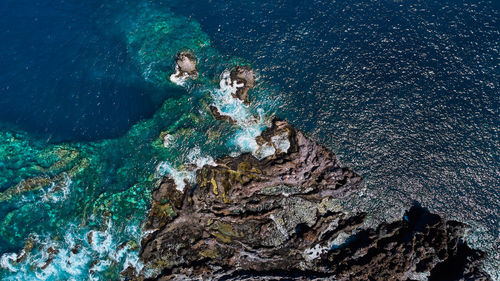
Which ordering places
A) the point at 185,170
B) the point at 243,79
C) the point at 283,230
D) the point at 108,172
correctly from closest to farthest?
the point at 283,230, the point at 185,170, the point at 108,172, the point at 243,79

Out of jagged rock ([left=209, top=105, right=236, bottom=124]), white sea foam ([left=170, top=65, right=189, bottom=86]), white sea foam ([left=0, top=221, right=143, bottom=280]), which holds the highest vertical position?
white sea foam ([left=170, top=65, right=189, bottom=86])

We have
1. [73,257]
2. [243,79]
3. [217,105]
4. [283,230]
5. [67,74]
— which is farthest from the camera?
[67,74]

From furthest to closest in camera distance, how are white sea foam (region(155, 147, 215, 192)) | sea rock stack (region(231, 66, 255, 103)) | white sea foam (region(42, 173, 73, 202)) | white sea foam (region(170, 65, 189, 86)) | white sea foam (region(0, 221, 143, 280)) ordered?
white sea foam (region(170, 65, 189, 86))
sea rock stack (region(231, 66, 255, 103))
white sea foam (region(42, 173, 73, 202))
white sea foam (region(155, 147, 215, 192))
white sea foam (region(0, 221, 143, 280))

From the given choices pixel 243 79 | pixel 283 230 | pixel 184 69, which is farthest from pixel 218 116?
pixel 283 230

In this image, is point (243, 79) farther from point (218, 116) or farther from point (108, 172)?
point (108, 172)

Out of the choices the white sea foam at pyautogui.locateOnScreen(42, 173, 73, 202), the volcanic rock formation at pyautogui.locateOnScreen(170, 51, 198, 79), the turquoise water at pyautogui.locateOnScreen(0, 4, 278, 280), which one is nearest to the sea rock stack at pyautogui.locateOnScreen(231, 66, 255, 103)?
the turquoise water at pyautogui.locateOnScreen(0, 4, 278, 280)

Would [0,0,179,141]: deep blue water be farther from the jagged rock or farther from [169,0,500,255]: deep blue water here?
[169,0,500,255]: deep blue water

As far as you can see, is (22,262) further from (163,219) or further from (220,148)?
(220,148)
